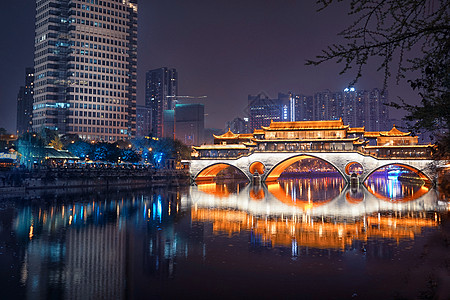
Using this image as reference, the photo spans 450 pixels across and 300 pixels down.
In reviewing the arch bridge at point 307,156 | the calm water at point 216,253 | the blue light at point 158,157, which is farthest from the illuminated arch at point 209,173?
the calm water at point 216,253

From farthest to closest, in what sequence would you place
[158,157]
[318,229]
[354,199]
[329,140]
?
[158,157], [329,140], [354,199], [318,229]

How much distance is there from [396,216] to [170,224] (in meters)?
18.9

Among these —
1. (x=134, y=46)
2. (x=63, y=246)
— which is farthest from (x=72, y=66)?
(x=63, y=246)

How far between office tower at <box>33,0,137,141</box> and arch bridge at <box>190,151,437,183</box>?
47432 mm

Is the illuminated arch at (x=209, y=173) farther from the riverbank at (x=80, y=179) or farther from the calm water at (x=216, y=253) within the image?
the calm water at (x=216, y=253)

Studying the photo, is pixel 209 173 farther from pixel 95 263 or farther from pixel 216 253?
pixel 95 263

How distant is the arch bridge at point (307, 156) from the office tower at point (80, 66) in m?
47.4

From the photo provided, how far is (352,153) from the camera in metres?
74.1

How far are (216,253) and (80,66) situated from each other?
110 metres

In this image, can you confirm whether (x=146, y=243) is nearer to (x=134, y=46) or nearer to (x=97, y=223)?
(x=97, y=223)

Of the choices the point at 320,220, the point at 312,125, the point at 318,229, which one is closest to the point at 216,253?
the point at 318,229

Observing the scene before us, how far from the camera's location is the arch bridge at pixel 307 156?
2731 inches

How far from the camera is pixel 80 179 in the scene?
64.9 m

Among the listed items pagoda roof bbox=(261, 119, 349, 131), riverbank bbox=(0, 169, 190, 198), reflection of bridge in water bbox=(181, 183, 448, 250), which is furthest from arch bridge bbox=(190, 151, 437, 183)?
reflection of bridge in water bbox=(181, 183, 448, 250)
